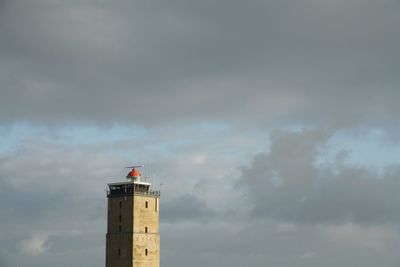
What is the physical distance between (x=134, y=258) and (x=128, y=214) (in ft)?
29.8

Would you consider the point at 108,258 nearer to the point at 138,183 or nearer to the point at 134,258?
the point at 134,258

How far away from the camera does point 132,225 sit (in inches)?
6353

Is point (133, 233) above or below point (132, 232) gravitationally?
below

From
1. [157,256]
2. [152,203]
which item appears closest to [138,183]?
[152,203]

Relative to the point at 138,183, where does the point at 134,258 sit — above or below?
below

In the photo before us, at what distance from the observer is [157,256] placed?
165m

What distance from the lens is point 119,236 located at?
163m

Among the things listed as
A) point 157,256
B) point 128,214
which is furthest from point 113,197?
point 157,256

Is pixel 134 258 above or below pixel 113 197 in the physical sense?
below

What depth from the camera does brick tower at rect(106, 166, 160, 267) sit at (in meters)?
162

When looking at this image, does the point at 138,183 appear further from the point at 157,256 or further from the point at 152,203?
the point at 157,256

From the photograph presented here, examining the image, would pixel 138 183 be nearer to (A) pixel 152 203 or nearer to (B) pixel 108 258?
(A) pixel 152 203

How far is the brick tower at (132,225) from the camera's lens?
161500 mm

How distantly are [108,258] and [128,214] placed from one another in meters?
10.2
